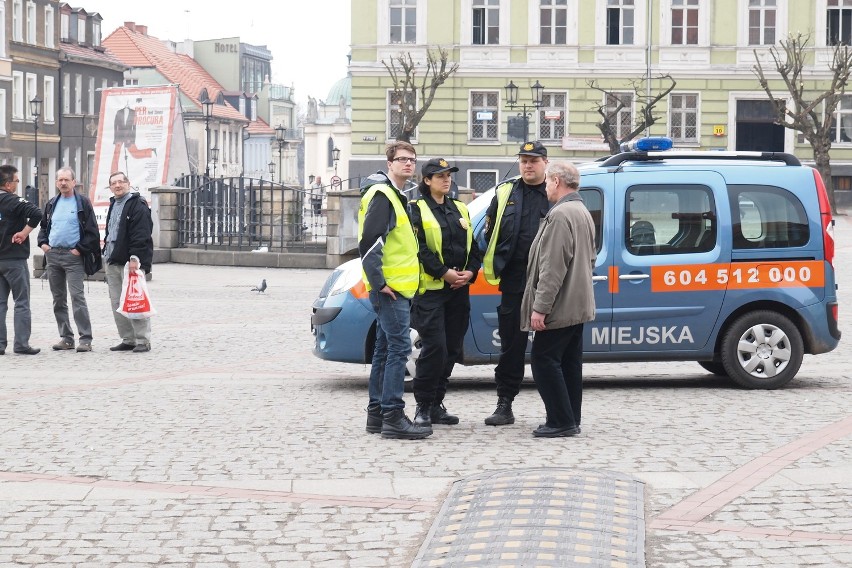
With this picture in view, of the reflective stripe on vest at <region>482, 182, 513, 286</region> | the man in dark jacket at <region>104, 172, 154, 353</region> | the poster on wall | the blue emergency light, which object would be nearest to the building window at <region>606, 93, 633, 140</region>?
the poster on wall

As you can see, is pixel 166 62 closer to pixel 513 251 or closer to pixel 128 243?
Result: pixel 128 243

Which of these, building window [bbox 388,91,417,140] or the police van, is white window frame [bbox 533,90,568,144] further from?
the police van

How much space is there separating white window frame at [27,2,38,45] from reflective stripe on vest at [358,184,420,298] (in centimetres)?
6604

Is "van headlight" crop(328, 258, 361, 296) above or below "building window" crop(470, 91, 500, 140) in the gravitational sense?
below

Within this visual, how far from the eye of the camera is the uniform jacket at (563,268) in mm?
9219

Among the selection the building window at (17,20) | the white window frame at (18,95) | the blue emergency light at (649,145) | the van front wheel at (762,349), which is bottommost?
the van front wheel at (762,349)

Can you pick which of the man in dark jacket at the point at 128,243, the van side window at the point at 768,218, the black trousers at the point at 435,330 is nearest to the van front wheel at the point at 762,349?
the van side window at the point at 768,218

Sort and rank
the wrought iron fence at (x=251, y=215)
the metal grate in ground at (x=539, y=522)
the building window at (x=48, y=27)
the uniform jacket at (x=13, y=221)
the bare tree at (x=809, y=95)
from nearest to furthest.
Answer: the metal grate in ground at (x=539, y=522), the uniform jacket at (x=13, y=221), the wrought iron fence at (x=251, y=215), the bare tree at (x=809, y=95), the building window at (x=48, y=27)

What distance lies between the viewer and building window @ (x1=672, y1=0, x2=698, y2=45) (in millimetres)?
55438

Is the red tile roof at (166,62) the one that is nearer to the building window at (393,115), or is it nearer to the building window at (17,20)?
the building window at (17,20)

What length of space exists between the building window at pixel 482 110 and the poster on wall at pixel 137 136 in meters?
27.0

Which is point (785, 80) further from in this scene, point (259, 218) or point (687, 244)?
point (687, 244)

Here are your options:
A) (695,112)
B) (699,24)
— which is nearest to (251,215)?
(695,112)

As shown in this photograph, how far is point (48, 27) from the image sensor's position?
74.1 metres
